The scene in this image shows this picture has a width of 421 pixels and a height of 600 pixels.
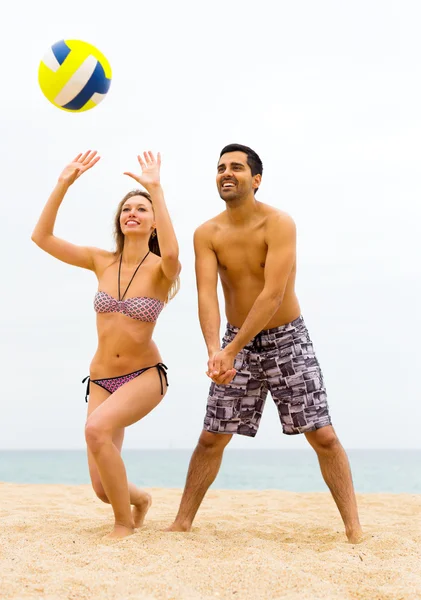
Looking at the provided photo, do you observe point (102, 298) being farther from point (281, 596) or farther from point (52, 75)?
point (281, 596)

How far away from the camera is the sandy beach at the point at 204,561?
3.17 meters

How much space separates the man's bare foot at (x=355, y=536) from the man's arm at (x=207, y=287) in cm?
154

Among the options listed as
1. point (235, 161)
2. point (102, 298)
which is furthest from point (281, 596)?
point (235, 161)

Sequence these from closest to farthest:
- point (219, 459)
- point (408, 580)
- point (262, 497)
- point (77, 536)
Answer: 1. point (408, 580)
2. point (77, 536)
3. point (219, 459)
4. point (262, 497)

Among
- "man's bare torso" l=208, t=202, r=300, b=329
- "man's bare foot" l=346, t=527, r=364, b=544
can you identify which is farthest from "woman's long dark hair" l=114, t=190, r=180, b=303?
"man's bare foot" l=346, t=527, r=364, b=544

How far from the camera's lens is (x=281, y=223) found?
473 cm

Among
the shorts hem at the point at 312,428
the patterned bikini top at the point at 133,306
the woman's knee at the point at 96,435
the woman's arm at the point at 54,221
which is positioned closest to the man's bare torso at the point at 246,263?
the patterned bikini top at the point at 133,306

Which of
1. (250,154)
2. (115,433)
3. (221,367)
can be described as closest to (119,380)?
(115,433)

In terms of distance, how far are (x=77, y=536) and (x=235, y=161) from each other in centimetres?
276

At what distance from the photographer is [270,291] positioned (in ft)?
15.1

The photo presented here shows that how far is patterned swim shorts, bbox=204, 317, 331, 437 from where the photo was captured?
15.8 ft

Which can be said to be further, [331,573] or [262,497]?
[262,497]

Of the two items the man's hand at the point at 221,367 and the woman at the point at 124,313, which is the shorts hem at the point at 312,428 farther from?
the woman at the point at 124,313

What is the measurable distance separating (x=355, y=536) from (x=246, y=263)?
6.51ft
